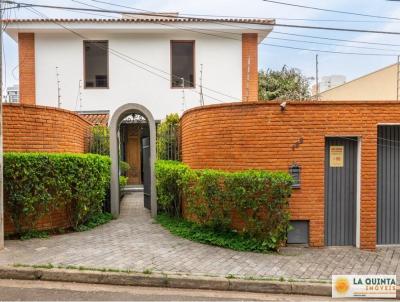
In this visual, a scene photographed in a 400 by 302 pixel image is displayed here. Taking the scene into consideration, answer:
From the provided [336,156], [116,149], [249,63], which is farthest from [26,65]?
[336,156]

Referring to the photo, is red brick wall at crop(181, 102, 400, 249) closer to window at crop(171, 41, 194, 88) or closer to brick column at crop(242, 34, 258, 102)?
brick column at crop(242, 34, 258, 102)

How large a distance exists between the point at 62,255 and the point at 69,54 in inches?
417

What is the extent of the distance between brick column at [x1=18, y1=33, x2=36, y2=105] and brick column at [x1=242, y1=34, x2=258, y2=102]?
865 cm

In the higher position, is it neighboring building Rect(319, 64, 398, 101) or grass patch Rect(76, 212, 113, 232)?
neighboring building Rect(319, 64, 398, 101)

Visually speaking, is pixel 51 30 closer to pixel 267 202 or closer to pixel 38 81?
pixel 38 81

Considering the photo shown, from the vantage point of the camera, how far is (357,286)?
17.1 feet

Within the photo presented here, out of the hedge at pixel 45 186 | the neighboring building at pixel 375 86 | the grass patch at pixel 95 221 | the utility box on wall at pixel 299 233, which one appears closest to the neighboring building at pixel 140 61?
the neighboring building at pixel 375 86

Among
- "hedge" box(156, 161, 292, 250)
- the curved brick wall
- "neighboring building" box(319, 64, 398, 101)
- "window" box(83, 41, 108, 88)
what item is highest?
"window" box(83, 41, 108, 88)

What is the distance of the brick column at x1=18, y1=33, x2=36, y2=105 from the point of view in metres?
14.1

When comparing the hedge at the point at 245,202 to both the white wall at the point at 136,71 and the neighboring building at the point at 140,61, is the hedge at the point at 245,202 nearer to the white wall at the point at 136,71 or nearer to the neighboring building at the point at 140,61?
the white wall at the point at 136,71

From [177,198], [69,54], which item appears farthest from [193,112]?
[69,54]

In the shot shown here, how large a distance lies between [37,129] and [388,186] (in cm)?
751

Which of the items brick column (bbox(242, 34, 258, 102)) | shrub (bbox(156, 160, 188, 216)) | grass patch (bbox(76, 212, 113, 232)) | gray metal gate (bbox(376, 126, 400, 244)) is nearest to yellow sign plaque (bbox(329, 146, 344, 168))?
gray metal gate (bbox(376, 126, 400, 244))

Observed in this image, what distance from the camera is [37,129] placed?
24.2 ft
